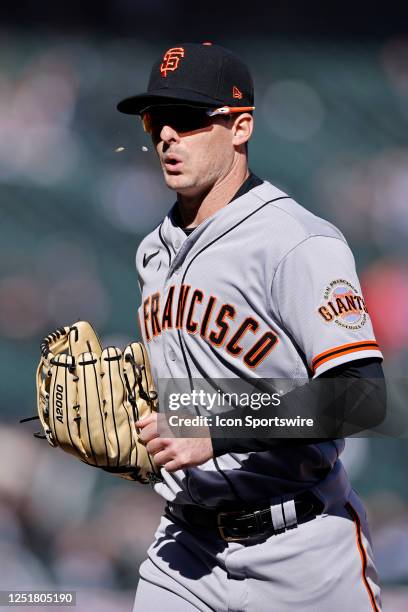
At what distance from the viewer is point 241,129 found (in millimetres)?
2184

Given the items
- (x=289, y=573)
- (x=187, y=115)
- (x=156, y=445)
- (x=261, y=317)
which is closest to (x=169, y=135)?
(x=187, y=115)

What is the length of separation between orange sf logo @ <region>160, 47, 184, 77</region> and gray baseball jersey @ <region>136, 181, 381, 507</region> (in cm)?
31

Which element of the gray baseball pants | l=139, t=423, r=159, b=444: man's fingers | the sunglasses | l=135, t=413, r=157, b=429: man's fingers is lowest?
the gray baseball pants

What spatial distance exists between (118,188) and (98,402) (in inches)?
63.9

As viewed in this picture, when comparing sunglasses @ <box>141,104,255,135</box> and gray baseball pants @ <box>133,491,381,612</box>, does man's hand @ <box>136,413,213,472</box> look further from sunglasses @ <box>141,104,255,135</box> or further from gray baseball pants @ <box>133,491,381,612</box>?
sunglasses @ <box>141,104,255,135</box>

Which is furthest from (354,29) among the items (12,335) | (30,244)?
(12,335)

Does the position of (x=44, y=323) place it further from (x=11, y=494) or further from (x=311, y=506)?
(x=311, y=506)

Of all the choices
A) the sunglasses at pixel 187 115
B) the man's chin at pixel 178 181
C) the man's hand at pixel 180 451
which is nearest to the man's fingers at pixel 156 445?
the man's hand at pixel 180 451

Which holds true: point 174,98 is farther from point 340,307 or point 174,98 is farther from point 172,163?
point 340,307

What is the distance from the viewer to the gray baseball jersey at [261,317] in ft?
6.26

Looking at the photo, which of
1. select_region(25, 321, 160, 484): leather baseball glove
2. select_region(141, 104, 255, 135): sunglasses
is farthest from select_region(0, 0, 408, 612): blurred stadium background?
select_region(141, 104, 255, 135): sunglasses

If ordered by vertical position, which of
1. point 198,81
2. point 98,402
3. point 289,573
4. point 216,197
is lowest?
point 289,573

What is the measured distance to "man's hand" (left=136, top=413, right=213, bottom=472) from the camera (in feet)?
5.89

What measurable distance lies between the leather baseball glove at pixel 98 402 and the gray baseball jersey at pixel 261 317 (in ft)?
0.19
